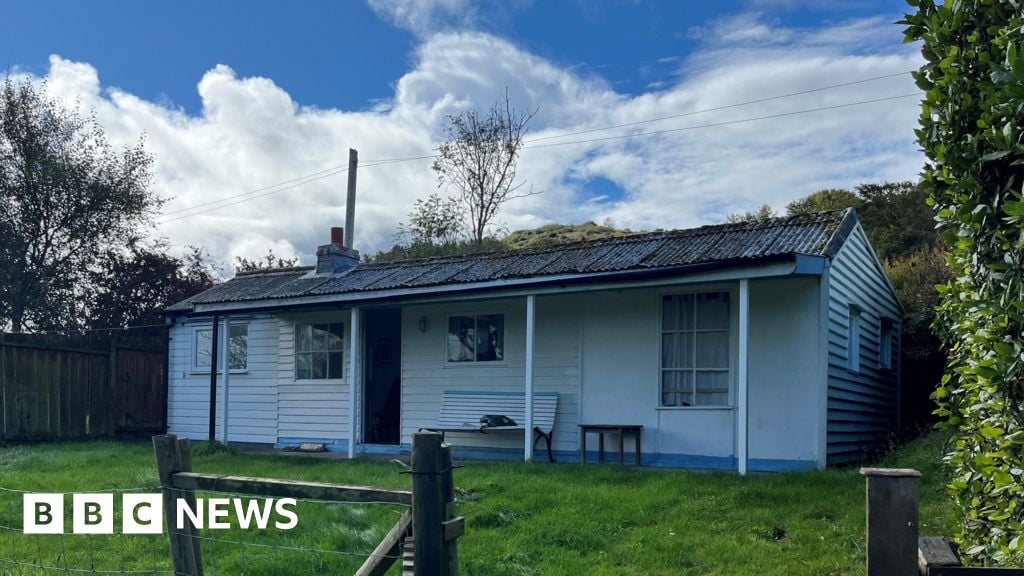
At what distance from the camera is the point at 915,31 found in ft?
12.3

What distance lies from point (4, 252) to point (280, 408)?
1105 centimetres

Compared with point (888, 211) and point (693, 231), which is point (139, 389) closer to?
point (693, 231)

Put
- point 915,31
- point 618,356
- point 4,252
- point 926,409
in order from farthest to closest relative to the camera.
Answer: point 4,252 < point 926,409 < point 618,356 < point 915,31

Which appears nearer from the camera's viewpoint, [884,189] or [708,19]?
[708,19]

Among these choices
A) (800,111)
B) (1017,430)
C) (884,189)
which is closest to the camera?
(1017,430)

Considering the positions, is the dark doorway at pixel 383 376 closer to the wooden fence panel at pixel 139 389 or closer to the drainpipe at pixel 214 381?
the drainpipe at pixel 214 381

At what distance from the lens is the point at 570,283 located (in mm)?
11297

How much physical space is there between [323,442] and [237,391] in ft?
8.41

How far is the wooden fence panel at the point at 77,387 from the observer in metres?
15.4

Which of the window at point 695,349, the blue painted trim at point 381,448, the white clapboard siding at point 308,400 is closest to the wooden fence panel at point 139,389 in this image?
the white clapboard siding at point 308,400

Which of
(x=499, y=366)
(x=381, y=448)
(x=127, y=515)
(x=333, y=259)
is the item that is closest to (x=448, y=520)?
(x=127, y=515)

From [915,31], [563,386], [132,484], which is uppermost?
[915,31]

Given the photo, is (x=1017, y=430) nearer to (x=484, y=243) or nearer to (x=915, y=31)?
(x=915, y=31)

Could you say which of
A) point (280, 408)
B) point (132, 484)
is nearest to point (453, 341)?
point (280, 408)
